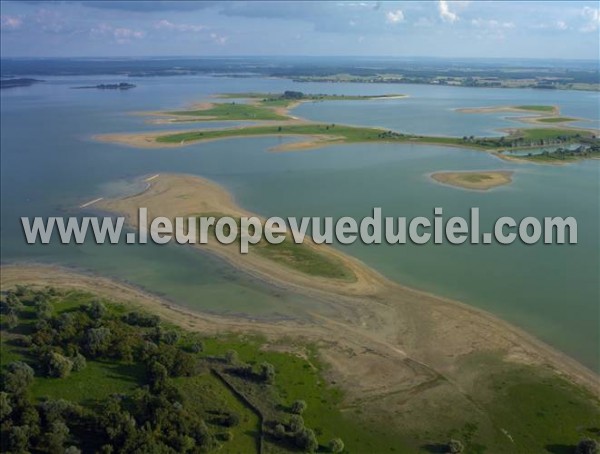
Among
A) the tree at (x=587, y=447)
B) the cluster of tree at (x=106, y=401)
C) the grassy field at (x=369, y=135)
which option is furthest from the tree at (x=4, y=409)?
the grassy field at (x=369, y=135)

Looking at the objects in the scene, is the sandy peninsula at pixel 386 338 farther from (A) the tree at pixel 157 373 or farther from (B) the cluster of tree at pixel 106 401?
(A) the tree at pixel 157 373

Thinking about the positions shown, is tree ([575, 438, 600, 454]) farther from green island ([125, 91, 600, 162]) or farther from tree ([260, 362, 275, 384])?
green island ([125, 91, 600, 162])

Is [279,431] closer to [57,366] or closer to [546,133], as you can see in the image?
[57,366]

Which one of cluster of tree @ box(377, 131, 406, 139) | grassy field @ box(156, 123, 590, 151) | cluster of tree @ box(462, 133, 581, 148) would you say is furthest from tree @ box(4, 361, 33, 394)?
cluster of tree @ box(462, 133, 581, 148)

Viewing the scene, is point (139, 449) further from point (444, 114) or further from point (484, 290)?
point (444, 114)

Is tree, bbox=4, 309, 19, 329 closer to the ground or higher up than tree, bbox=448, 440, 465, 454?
higher up

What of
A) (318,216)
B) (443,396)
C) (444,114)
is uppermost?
(444,114)

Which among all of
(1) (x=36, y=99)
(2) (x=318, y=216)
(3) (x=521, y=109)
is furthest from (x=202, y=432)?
(1) (x=36, y=99)
